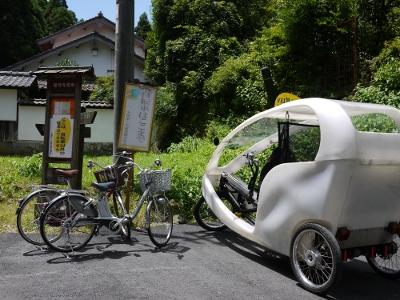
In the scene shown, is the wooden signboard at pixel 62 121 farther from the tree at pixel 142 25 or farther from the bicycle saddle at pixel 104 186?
the tree at pixel 142 25

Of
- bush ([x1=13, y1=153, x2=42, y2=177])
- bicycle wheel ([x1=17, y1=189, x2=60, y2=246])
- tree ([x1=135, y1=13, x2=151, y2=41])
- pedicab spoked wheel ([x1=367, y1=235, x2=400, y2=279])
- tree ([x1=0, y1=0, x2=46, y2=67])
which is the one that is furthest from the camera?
tree ([x1=135, y1=13, x2=151, y2=41])

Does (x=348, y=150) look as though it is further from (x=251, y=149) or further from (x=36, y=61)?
(x=36, y=61)

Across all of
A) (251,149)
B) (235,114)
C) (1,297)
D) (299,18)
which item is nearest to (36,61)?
(235,114)

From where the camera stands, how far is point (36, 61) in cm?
2855

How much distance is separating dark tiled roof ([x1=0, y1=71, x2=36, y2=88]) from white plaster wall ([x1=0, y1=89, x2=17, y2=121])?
375mm

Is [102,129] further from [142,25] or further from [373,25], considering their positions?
[142,25]

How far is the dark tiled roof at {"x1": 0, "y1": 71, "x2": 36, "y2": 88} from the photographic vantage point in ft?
59.7

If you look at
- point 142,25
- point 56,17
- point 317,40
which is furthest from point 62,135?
point 142,25

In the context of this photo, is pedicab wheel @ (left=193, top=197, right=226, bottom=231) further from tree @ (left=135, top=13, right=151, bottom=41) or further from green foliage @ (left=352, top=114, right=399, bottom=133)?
tree @ (left=135, top=13, right=151, bottom=41)

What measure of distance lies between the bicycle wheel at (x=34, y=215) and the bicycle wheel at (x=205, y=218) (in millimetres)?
2122

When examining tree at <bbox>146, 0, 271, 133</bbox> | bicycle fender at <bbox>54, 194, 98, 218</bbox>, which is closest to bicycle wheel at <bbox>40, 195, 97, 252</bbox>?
bicycle fender at <bbox>54, 194, 98, 218</bbox>

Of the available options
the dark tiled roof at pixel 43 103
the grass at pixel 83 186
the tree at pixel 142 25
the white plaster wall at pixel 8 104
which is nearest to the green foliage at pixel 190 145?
the grass at pixel 83 186

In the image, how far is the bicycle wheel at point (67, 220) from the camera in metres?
5.75

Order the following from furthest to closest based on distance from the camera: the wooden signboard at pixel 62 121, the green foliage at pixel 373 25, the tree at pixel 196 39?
the tree at pixel 196 39 → the green foliage at pixel 373 25 → the wooden signboard at pixel 62 121
